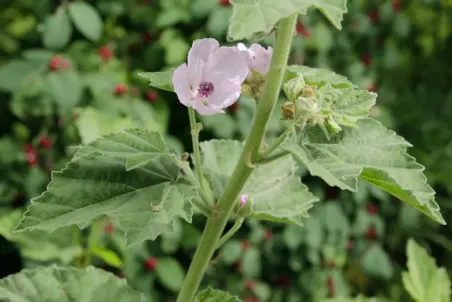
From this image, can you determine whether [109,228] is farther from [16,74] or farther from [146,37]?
[146,37]

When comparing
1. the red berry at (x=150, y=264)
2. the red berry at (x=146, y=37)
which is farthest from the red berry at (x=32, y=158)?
the red berry at (x=146, y=37)

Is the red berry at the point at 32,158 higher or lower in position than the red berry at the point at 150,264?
higher

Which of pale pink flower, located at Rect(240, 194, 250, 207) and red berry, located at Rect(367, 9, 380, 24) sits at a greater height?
pale pink flower, located at Rect(240, 194, 250, 207)

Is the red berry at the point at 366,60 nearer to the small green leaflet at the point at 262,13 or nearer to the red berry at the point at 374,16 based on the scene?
the red berry at the point at 374,16

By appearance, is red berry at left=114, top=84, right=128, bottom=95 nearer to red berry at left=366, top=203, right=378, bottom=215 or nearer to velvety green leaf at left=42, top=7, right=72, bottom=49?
velvety green leaf at left=42, top=7, right=72, bottom=49

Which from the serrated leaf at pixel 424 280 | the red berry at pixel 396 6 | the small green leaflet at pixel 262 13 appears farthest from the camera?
the red berry at pixel 396 6

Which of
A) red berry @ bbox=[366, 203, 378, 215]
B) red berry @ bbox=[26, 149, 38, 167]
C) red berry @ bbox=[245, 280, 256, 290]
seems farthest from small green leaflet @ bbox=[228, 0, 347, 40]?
red berry @ bbox=[366, 203, 378, 215]
